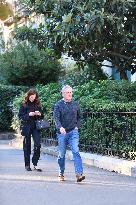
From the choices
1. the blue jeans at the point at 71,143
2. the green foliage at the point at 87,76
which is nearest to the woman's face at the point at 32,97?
the blue jeans at the point at 71,143

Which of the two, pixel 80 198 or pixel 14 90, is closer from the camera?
pixel 80 198

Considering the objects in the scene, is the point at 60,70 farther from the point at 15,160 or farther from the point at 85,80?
the point at 15,160

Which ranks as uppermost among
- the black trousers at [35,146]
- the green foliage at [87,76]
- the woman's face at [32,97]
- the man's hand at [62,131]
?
the green foliage at [87,76]

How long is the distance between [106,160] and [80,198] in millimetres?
3396

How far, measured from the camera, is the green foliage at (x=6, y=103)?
72.5 feet

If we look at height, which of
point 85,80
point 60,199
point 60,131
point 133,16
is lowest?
point 60,199

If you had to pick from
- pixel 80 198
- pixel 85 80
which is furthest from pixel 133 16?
pixel 80 198

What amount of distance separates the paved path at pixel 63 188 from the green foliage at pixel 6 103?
1126cm

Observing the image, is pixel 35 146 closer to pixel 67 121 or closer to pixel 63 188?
pixel 67 121

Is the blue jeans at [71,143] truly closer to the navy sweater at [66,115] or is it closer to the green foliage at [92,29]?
the navy sweater at [66,115]

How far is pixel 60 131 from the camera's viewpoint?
8703 mm

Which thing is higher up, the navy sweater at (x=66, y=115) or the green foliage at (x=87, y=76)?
the green foliage at (x=87, y=76)

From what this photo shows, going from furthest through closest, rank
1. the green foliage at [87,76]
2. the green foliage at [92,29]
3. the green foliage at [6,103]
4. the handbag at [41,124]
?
1. the green foliage at [6,103]
2. the green foliage at [87,76]
3. the green foliage at [92,29]
4. the handbag at [41,124]

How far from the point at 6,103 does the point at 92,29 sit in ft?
31.3
